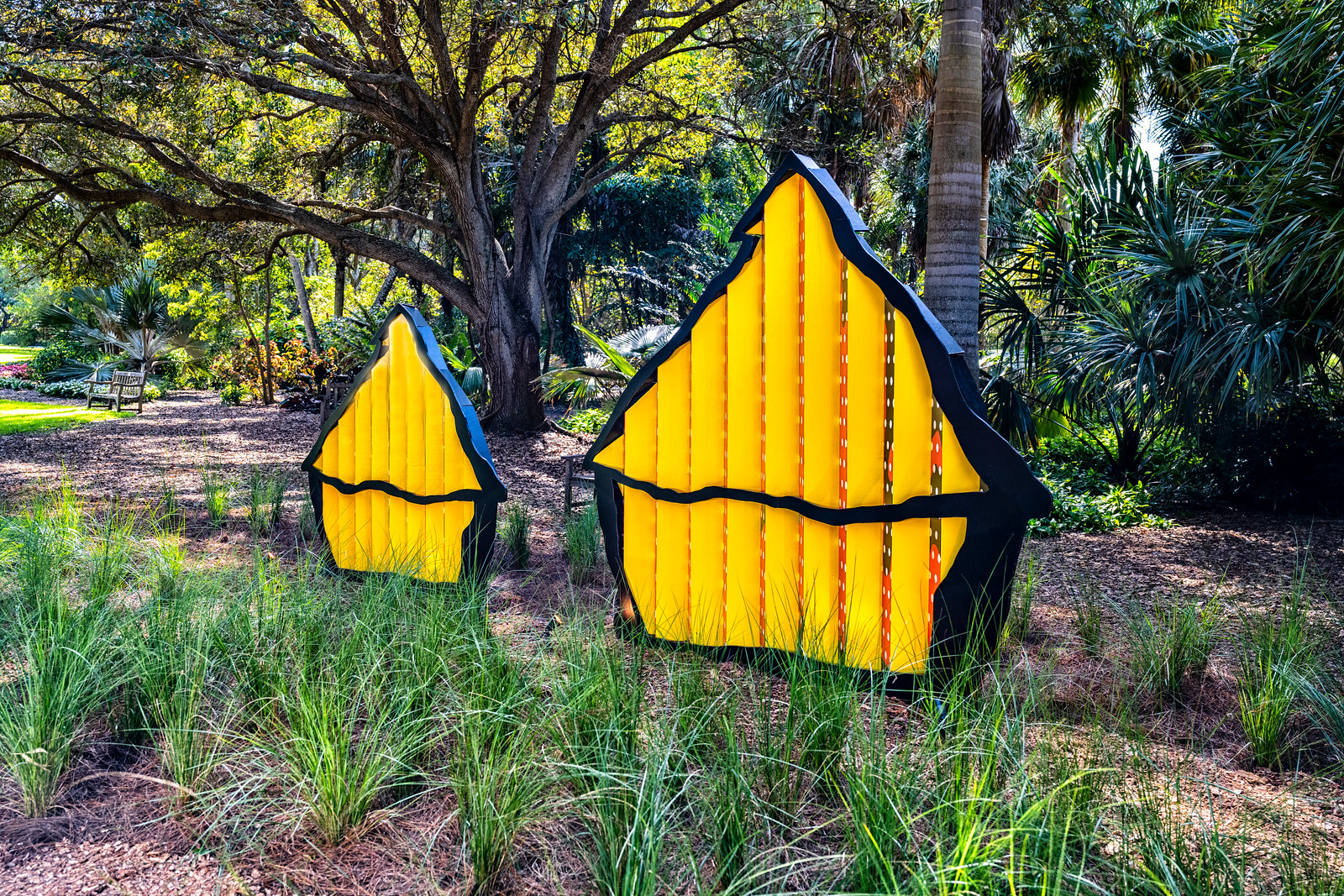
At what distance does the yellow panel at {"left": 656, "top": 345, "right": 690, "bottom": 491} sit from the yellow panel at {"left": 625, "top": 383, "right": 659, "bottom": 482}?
0.12 ft

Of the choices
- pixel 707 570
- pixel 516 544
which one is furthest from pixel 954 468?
pixel 516 544

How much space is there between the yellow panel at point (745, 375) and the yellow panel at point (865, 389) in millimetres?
454

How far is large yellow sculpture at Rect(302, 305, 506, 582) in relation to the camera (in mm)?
4660

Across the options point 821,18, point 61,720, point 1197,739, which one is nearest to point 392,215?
point 821,18

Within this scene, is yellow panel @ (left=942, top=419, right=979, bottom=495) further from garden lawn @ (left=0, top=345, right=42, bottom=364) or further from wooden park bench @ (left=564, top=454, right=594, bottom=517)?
garden lawn @ (left=0, top=345, right=42, bottom=364)

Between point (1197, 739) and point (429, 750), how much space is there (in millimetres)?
2661

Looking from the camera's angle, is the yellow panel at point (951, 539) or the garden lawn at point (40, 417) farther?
the garden lawn at point (40, 417)

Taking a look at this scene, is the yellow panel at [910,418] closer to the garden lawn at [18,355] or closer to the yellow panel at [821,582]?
the yellow panel at [821,582]

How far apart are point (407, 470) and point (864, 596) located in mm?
2757

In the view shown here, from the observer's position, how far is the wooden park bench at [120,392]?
58.0 ft

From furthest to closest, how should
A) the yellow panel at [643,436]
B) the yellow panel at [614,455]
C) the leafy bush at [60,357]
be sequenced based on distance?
the leafy bush at [60,357] < the yellow panel at [614,455] < the yellow panel at [643,436]

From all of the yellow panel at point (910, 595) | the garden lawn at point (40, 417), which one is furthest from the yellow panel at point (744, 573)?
the garden lawn at point (40, 417)

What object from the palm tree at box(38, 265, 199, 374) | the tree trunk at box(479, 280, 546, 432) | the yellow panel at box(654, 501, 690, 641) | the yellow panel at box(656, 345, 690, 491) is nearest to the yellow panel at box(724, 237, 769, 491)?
the yellow panel at box(656, 345, 690, 491)

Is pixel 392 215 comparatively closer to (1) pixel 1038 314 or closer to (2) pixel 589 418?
(2) pixel 589 418
